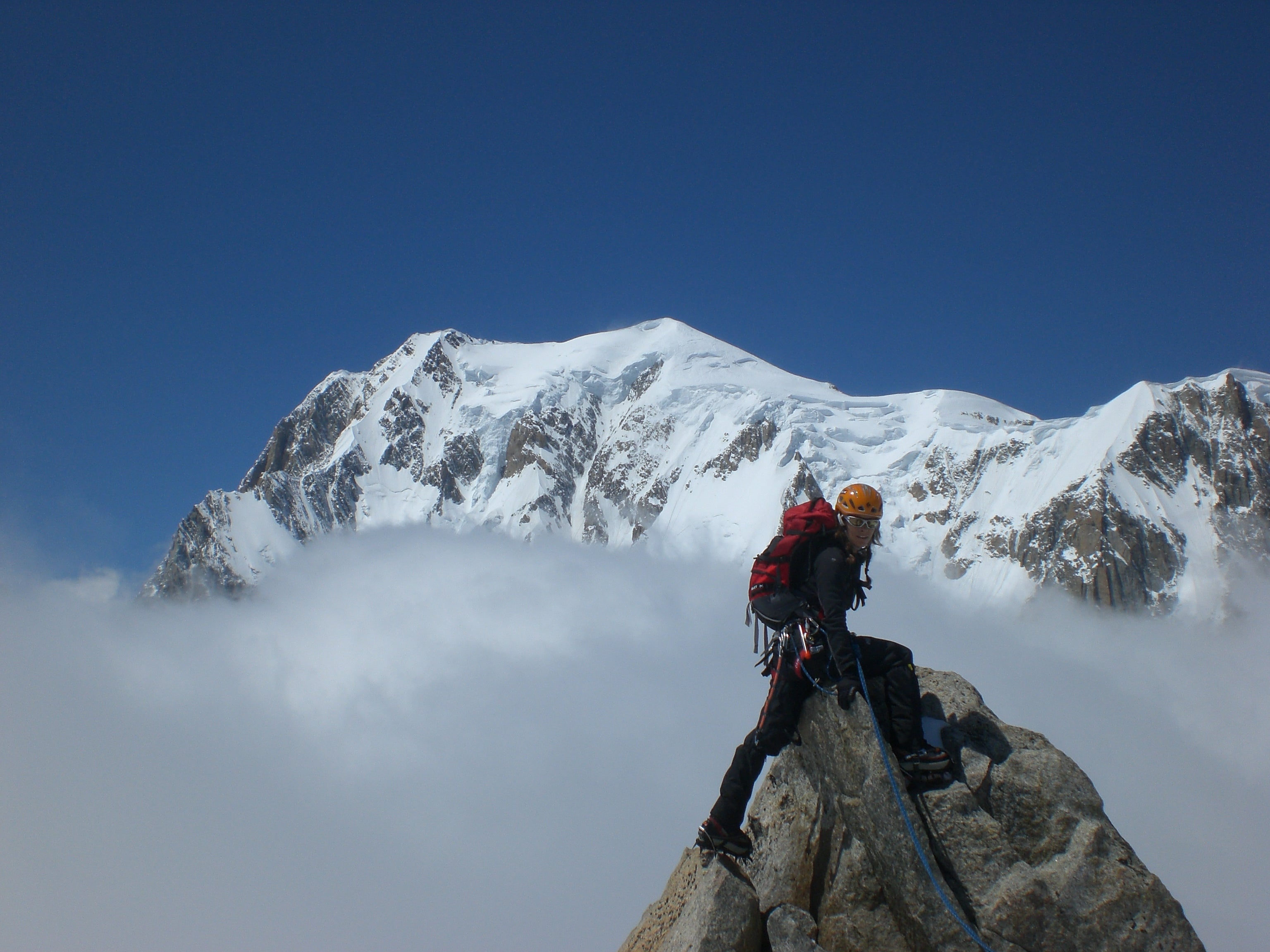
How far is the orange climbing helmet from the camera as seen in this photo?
31.5ft

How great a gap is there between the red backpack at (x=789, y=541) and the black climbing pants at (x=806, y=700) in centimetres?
94

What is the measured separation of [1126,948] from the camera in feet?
26.2

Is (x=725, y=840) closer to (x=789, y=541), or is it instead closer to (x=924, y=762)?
(x=924, y=762)

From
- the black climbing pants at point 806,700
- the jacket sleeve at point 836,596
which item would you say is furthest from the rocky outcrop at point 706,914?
the jacket sleeve at point 836,596

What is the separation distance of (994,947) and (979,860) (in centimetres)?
77

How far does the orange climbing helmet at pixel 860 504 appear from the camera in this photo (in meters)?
9.60

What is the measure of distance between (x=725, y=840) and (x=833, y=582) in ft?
10.6

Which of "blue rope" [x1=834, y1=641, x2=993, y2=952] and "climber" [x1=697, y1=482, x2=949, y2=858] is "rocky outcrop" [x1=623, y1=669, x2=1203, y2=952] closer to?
"blue rope" [x1=834, y1=641, x2=993, y2=952]

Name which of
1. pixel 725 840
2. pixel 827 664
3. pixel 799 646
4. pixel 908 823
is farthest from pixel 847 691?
pixel 725 840

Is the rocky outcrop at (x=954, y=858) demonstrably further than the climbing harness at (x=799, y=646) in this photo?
No

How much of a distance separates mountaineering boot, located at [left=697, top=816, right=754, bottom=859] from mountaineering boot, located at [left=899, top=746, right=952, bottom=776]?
2.05 m

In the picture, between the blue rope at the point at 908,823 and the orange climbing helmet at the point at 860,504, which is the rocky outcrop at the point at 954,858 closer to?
the blue rope at the point at 908,823

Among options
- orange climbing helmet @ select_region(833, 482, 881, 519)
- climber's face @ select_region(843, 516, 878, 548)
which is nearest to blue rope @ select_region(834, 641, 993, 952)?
climber's face @ select_region(843, 516, 878, 548)

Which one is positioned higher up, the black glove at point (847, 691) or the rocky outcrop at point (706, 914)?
the black glove at point (847, 691)
